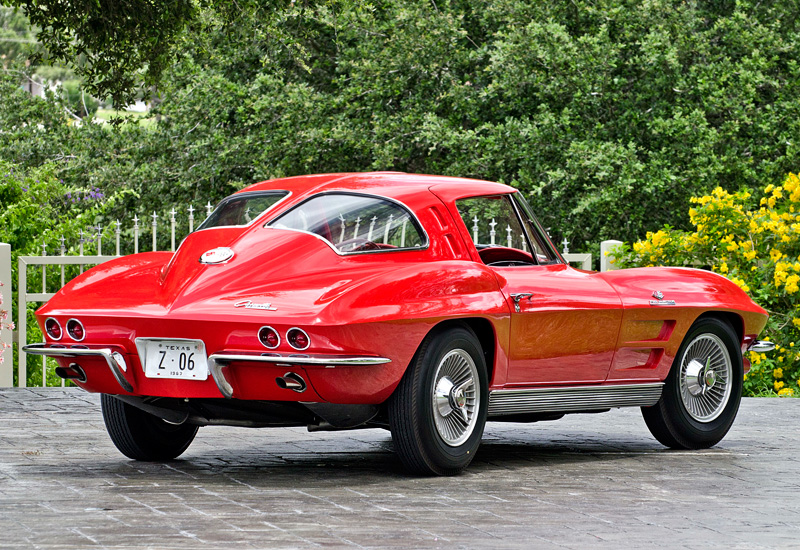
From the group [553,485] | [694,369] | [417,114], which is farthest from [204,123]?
[553,485]

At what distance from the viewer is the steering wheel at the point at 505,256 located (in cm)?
782

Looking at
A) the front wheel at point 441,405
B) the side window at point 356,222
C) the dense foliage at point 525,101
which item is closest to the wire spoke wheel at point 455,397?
the front wheel at point 441,405

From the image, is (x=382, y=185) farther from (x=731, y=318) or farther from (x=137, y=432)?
(x=731, y=318)

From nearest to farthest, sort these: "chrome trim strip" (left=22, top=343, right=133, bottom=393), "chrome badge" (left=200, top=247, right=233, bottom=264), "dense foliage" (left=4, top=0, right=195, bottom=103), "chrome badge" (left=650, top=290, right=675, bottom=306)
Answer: "chrome trim strip" (left=22, top=343, right=133, bottom=393) < "chrome badge" (left=200, top=247, right=233, bottom=264) < "chrome badge" (left=650, top=290, right=675, bottom=306) < "dense foliage" (left=4, top=0, right=195, bottom=103)

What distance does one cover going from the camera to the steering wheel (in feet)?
25.6

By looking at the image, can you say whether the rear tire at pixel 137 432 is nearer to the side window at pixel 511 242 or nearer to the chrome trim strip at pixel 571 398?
the chrome trim strip at pixel 571 398

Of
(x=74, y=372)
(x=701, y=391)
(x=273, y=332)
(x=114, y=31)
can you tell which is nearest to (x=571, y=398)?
(x=701, y=391)

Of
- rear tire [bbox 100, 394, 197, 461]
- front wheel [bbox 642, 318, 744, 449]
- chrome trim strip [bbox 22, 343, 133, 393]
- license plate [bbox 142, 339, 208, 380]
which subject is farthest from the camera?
front wheel [bbox 642, 318, 744, 449]

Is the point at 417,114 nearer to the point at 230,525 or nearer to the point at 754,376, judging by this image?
the point at 754,376

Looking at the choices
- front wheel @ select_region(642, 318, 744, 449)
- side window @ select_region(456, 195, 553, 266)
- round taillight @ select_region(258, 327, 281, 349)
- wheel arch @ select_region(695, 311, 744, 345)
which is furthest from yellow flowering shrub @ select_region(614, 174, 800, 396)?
round taillight @ select_region(258, 327, 281, 349)

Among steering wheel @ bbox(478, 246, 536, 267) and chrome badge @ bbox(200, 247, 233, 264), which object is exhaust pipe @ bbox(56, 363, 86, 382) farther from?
steering wheel @ bbox(478, 246, 536, 267)

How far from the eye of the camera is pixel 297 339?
629cm

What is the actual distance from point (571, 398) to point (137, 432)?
2.54 m

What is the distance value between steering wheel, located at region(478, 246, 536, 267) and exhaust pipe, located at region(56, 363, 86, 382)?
2.41 meters
